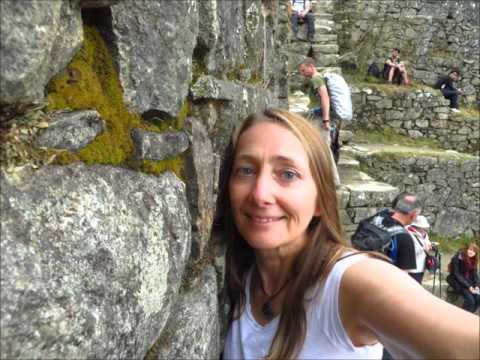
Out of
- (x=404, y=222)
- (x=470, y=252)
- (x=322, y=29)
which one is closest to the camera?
(x=404, y=222)

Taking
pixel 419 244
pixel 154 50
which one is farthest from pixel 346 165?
pixel 154 50

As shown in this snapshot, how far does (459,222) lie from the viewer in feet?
30.6

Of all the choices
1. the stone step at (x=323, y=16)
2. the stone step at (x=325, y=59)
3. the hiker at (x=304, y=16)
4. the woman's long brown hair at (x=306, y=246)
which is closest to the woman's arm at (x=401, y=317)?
the woman's long brown hair at (x=306, y=246)

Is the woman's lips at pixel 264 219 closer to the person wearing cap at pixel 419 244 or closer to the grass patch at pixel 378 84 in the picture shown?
the person wearing cap at pixel 419 244

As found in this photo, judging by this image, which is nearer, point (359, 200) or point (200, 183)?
point (200, 183)

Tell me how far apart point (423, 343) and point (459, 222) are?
9.38 meters

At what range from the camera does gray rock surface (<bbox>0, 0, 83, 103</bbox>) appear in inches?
24.7

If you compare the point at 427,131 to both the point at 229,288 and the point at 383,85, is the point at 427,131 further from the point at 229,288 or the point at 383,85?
the point at 229,288

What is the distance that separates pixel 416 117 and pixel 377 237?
784 centimetres

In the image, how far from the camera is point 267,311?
1.51m

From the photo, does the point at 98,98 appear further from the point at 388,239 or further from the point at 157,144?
the point at 388,239

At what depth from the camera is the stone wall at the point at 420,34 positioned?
11555 millimetres

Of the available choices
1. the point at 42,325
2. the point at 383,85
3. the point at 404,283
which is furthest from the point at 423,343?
the point at 383,85

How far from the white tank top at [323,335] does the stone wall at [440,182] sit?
7.68 metres
